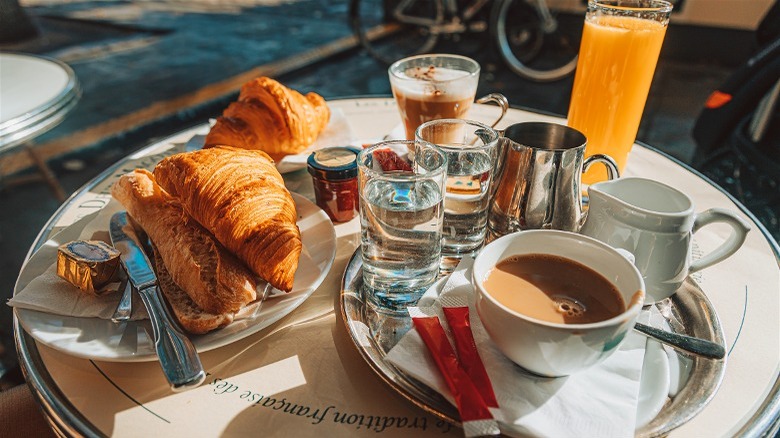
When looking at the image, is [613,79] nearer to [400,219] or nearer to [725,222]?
[725,222]

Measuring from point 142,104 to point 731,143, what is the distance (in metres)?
3.06

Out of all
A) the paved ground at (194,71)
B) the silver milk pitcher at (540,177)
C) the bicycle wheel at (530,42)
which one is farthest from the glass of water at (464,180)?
the bicycle wheel at (530,42)

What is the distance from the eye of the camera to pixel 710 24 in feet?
13.1

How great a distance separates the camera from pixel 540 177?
76 cm

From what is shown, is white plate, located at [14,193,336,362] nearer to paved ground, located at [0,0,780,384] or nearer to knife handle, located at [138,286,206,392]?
knife handle, located at [138,286,206,392]

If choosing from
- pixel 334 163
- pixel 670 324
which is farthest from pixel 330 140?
pixel 670 324

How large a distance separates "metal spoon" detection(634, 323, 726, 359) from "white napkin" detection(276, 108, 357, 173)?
2.44ft

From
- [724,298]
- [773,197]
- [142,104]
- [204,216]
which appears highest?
[204,216]

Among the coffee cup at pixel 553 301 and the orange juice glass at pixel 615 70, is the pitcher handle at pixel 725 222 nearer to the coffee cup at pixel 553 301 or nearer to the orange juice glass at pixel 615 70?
the coffee cup at pixel 553 301

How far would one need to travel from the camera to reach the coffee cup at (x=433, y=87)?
1094 mm

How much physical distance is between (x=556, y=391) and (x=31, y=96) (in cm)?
155

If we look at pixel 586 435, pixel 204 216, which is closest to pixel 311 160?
pixel 204 216

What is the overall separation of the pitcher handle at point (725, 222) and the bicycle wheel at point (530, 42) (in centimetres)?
325

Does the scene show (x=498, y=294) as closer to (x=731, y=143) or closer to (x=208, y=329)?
(x=208, y=329)
